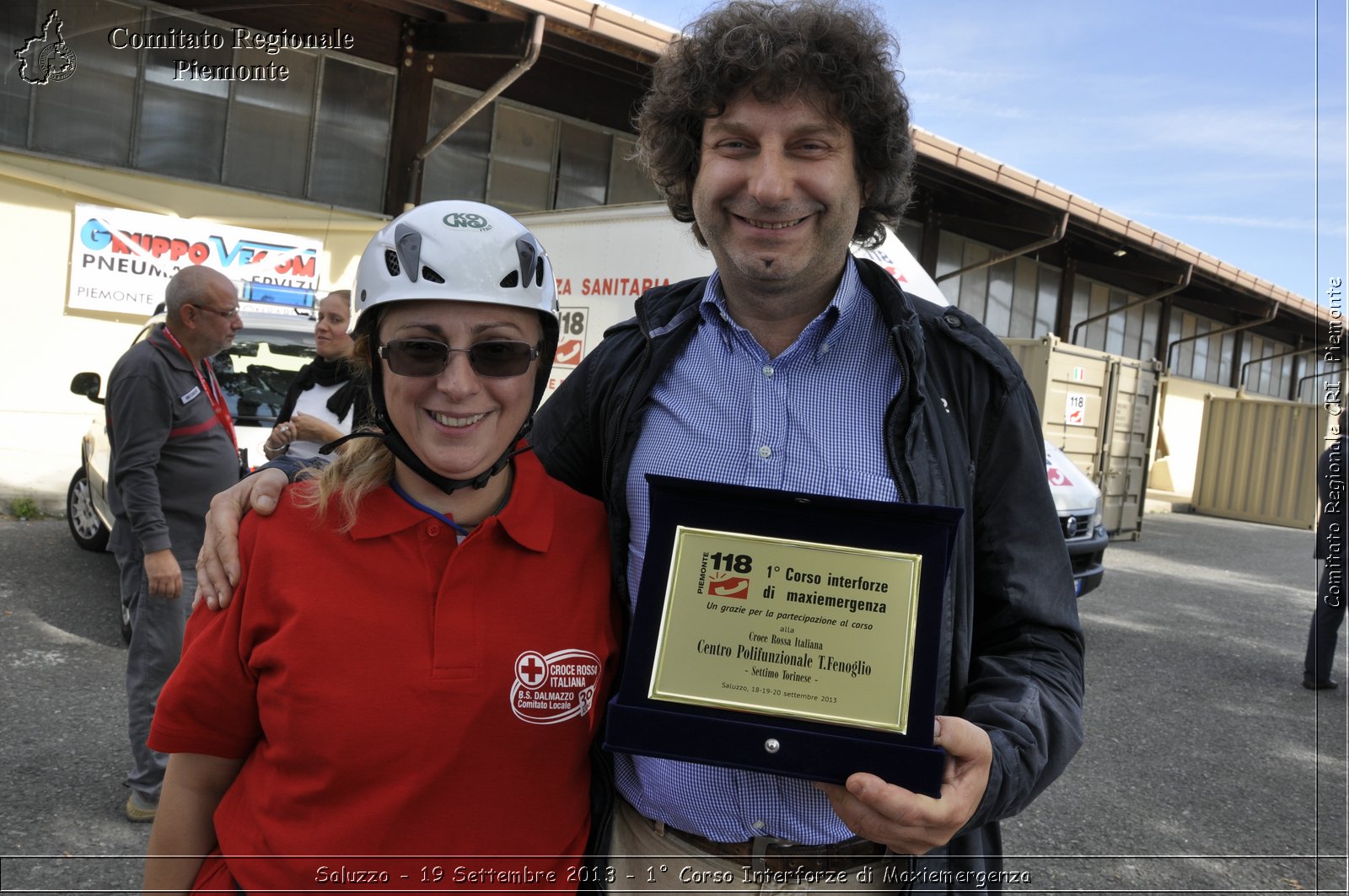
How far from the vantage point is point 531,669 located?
1796 millimetres

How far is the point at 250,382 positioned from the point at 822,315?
626cm

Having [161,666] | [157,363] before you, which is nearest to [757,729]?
[161,666]

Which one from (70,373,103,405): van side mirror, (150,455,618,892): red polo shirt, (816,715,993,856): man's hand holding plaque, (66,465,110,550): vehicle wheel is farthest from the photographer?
(66,465,110,550): vehicle wheel

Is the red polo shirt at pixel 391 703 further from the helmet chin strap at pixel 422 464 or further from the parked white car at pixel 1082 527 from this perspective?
the parked white car at pixel 1082 527

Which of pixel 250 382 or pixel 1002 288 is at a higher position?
pixel 1002 288

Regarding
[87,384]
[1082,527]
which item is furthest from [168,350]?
[1082,527]

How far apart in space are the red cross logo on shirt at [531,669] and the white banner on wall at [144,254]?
10786mm

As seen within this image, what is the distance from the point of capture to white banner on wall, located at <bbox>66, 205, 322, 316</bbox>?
1148cm

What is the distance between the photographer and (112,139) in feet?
38.1

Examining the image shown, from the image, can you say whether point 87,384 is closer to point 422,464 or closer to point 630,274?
point 630,274

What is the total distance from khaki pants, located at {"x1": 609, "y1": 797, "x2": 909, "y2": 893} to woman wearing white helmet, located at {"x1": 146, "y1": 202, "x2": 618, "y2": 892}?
161mm

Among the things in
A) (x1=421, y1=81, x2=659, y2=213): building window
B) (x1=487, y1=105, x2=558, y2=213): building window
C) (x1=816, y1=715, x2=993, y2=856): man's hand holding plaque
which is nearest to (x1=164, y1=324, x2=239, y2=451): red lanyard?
(x1=816, y1=715, x2=993, y2=856): man's hand holding plaque

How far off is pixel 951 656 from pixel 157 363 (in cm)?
433

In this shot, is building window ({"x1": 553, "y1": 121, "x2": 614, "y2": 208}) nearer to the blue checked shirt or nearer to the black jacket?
the blue checked shirt
